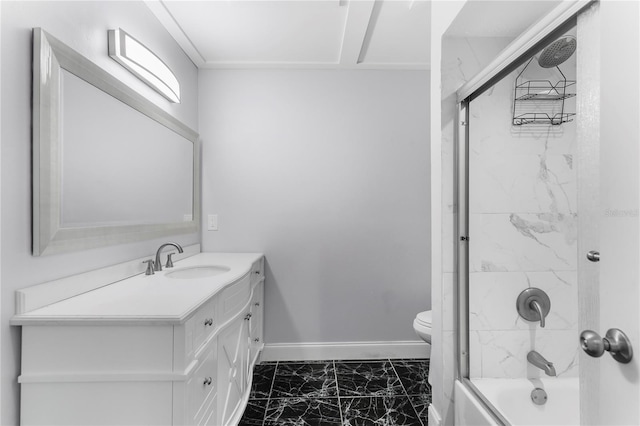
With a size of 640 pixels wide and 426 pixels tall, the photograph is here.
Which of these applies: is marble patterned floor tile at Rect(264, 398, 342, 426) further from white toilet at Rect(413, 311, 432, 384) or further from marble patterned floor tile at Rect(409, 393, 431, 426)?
white toilet at Rect(413, 311, 432, 384)

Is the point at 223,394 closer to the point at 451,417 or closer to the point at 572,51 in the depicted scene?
the point at 451,417

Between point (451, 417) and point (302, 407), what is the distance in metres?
0.84

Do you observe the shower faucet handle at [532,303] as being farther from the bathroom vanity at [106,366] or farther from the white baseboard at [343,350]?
the bathroom vanity at [106,366]

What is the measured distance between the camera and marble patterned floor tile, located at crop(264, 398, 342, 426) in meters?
1.81

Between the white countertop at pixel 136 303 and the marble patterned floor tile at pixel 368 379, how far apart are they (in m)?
1.12

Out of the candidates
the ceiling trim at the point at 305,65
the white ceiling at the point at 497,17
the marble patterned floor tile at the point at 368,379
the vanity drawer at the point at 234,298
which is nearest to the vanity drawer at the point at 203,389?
the vanity drawer at the point at 234,298

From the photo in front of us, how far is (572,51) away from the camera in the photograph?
1.29 meters

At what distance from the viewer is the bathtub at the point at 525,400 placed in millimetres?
1446

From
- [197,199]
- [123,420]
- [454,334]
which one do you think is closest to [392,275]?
[454,334]

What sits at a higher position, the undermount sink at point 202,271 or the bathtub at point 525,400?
the undermount sink at point 202,271

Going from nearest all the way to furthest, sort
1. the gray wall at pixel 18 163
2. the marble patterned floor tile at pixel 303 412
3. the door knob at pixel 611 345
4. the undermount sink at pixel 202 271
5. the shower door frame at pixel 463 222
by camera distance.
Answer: the door knob at pixel 611 345 → the gray wall at pixel 18 163 → the shower door frame at pixel 463 222 → the marble patterned floor tile at pixel 303 412 → the undermount sink at pixel 202 271

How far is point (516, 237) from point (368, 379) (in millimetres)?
1388

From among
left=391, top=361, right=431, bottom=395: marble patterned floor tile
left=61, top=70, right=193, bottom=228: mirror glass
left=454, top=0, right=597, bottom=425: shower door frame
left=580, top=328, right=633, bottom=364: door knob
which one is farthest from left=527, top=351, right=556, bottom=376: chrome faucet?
left=61, top=70, right=193, bottom=228: mirror glass

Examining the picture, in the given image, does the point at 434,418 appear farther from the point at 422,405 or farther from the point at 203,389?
the point at 203,389
